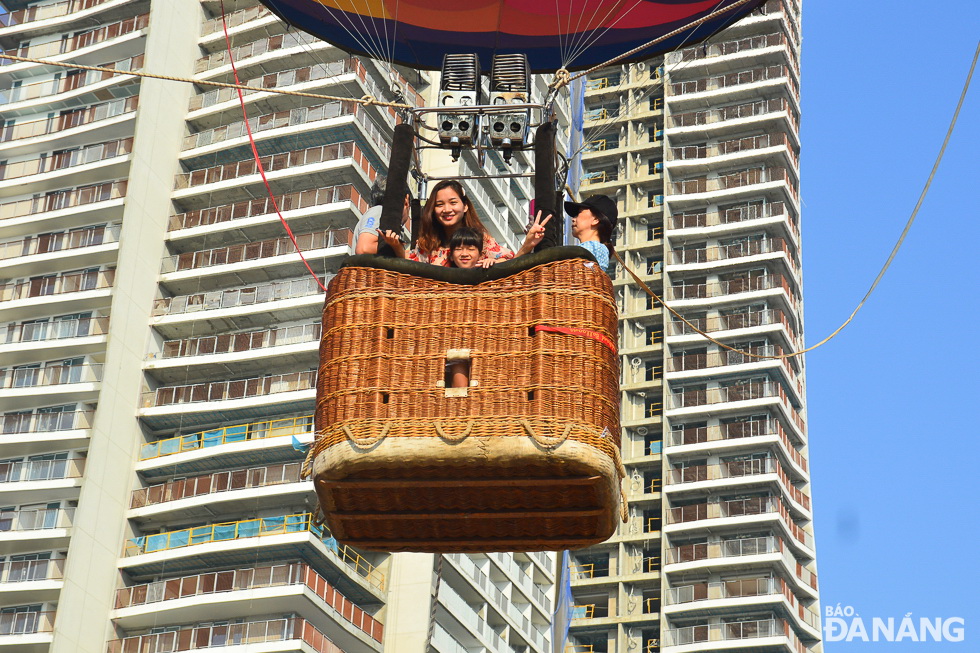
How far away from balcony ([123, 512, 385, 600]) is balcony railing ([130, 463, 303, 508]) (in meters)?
1.03

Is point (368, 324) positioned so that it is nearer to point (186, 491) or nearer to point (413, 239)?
point (413, 239)

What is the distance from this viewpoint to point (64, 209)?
178ft

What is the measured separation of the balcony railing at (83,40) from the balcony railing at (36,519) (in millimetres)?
17419

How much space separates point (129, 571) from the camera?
159 feet

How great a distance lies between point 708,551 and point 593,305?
54804 millimetres

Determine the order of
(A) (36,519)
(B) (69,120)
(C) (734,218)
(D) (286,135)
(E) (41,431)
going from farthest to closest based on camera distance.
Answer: (C) (734,218), (B) (69,120), (D) (286,135), (E) (41,431), (A) (36,519)

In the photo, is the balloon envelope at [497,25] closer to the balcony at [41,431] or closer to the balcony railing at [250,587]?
the balcony railing at [250,587]

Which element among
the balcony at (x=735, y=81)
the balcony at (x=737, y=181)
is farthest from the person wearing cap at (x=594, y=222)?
the balcony at (x=735, y=81)

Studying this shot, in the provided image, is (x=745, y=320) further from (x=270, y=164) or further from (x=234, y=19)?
(x=234, y=19)

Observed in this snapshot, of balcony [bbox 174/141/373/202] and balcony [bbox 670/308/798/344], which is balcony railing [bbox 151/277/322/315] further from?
balcony [bbox 670/308/798/344]

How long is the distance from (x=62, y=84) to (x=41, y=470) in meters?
15.7

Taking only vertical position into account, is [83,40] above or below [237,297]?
above

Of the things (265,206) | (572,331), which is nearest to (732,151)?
(265,206)

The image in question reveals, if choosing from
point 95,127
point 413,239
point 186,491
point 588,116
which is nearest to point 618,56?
point 413,239
